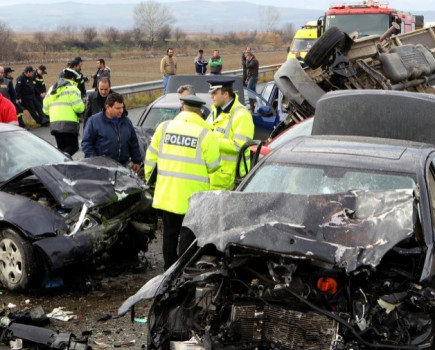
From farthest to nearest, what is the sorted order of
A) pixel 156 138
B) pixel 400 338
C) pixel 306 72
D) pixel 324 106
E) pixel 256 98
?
pixel 256 98
pixel 306 72
pixel 324 106
pixel 156 138
pixel 400 338

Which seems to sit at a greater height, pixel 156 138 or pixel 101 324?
pixel 156 138

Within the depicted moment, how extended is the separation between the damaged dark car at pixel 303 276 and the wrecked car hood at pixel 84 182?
2.52 meters

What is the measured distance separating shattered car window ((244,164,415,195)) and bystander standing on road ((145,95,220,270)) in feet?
3.30

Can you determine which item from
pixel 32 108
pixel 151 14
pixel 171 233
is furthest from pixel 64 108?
pixel 151 14

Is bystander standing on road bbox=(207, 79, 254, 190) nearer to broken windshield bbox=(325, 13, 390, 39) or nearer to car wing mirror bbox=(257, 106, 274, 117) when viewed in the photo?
car wing mirror bbox=(257, 106, 274, 117)

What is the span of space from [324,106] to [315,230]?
381 cm

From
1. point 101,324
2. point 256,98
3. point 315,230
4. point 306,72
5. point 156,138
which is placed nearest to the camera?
point 315,230

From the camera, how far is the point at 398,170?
5641mm

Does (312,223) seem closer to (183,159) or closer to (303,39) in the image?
(183,159)

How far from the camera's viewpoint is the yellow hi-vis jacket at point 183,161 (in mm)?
7020

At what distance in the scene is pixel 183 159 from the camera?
23.1 ft

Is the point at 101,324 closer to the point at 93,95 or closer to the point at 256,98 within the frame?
the point at 93,95

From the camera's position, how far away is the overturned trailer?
11484mm

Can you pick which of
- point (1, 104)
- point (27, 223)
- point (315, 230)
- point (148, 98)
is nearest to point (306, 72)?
point (1, 104)
